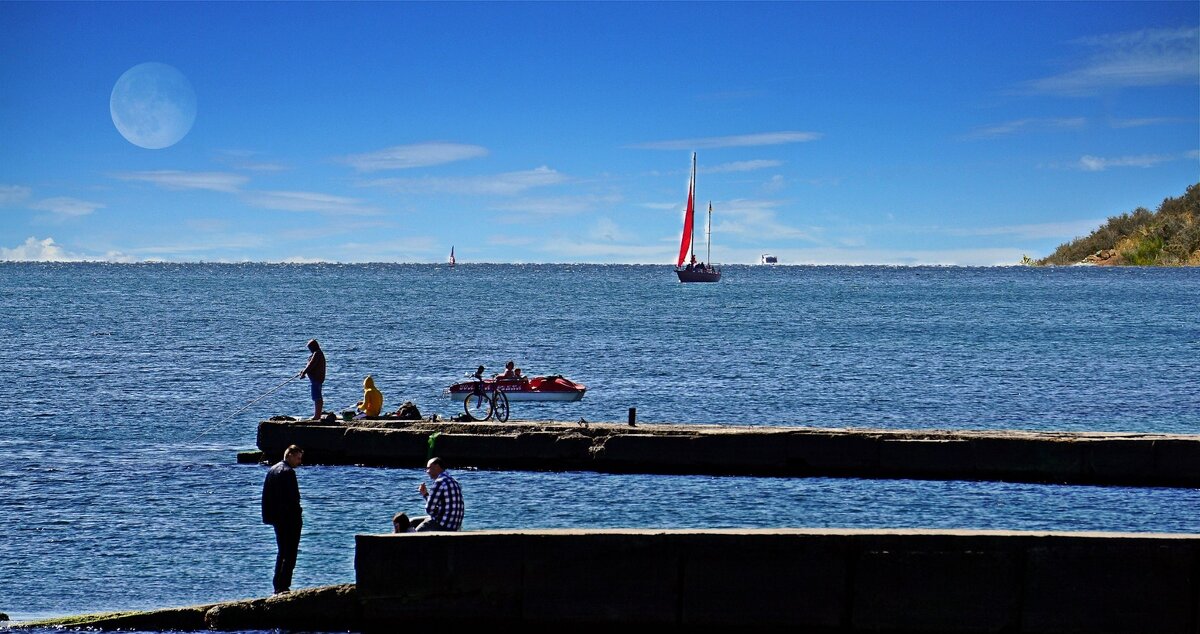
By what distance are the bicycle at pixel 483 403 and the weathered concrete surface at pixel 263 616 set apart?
17333 mm

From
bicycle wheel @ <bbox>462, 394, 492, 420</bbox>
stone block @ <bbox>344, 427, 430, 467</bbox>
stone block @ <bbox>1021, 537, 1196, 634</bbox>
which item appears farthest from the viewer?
bicycle wheel @ <bbox>462, 394, 492, 420</bbox>

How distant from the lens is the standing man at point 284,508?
15594 mm

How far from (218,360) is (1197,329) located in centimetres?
7300

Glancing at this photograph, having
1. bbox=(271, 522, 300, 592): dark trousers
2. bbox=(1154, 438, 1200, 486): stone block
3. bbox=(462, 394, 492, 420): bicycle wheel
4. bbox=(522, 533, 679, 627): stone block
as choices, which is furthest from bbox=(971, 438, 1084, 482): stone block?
bbox=(271, 522, 300, 592): dark trousers

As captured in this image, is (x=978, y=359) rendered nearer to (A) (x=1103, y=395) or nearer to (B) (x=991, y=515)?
(A) (x=1103, y=395)

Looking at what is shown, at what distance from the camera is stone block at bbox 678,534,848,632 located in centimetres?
1389

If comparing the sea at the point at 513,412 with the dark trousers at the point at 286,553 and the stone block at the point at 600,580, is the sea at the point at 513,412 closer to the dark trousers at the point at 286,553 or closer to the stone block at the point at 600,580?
the dark trousers at the point at 286,553

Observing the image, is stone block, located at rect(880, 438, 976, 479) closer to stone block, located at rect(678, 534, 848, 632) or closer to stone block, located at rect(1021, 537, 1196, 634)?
stone block, located at rect(1021, 537, 1196, 634)

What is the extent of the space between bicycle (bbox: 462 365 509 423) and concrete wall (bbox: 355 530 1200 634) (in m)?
18.4

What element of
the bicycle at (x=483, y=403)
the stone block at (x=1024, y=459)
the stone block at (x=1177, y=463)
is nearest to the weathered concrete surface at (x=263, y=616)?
the stone block at (x=1024, y=459)

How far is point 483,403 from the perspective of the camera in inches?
1305

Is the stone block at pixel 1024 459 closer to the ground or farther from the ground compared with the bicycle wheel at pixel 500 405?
closer to the ground

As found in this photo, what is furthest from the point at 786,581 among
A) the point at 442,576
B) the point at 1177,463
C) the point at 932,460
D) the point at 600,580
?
A: the point at 1177,463

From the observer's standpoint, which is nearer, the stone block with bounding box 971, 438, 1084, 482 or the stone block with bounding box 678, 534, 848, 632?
the stone block with bounding box 678, 534, 848, 632
